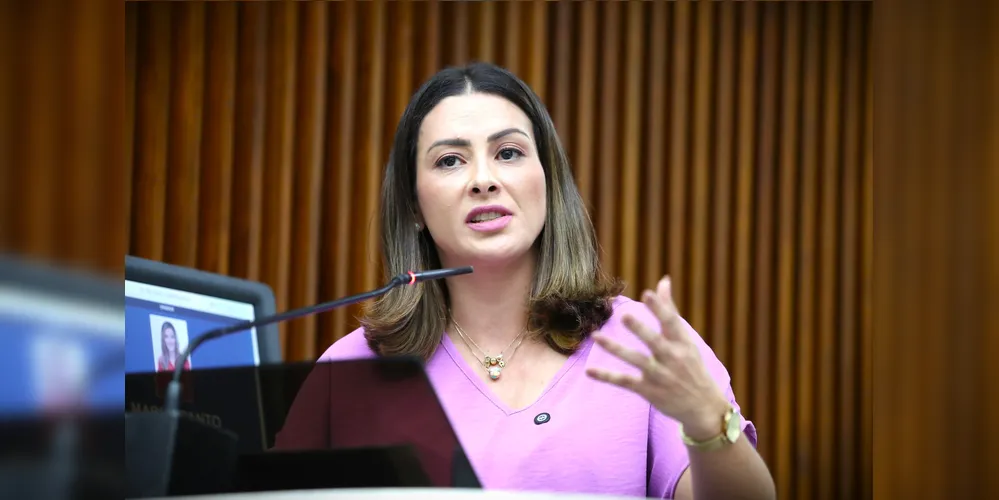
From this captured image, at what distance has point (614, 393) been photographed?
145 cm

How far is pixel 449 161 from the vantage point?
1618mm

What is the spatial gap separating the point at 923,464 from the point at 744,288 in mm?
2833

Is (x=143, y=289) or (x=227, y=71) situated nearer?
(x=143, y=289)

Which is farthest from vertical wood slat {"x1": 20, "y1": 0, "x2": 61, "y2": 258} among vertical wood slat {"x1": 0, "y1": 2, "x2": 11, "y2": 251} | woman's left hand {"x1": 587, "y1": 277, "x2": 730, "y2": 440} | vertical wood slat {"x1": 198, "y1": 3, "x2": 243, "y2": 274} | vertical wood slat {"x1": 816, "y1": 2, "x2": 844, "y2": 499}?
vertical wood slat {"x1": 816, "y1": 2, "x2": 844, "y2": 499}

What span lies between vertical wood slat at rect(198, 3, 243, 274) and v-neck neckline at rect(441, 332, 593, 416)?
166 cm

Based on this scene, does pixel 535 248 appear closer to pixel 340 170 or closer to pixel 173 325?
pixel 173 325

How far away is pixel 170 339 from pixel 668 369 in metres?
0.79

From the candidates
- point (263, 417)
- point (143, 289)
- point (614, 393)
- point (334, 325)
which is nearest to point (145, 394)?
point (263, 417)

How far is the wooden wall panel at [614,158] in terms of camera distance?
10.0 ft

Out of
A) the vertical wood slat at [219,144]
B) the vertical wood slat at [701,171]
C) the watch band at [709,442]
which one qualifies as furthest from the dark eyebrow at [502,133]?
the vertical wood slat at [219,144]

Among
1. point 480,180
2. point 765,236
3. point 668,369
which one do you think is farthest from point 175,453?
point 765,236

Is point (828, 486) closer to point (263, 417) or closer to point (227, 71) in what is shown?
point (227, 71)

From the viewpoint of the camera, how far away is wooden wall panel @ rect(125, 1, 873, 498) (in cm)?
305

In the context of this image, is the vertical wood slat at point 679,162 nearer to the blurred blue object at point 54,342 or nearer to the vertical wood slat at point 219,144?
the vertical wood slat at point 219,144
